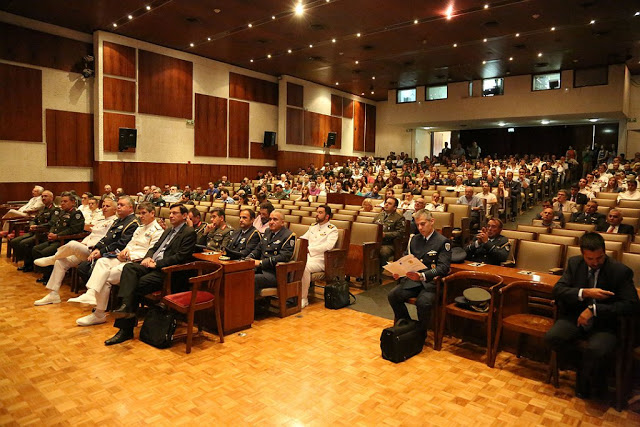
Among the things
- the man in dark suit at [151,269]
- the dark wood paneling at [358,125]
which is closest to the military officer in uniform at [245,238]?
the man in dark suit at [151,269]

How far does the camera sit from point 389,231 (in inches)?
→ 239

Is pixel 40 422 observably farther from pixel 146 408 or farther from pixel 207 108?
pixel 207 108

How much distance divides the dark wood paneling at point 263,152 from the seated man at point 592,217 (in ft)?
37.4

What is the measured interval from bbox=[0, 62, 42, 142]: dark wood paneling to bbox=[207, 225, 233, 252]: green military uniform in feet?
26.0

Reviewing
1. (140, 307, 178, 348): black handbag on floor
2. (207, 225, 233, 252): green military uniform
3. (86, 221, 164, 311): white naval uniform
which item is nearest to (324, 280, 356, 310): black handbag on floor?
(207, 225, 233, 252): green military uniform

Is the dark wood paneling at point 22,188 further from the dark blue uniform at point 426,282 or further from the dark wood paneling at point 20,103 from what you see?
the dark blue uniform at point 426,282

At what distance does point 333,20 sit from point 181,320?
8.38 meters

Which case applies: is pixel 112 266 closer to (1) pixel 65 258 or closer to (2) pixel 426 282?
(1) pixel 65 258

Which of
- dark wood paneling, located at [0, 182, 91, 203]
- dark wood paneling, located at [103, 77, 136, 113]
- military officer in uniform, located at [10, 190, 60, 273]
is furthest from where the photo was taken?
dark wood paneling, located at [103, 77, 136, 113]

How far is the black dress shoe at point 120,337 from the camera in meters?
3.67

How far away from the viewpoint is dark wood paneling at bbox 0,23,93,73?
32.8 feet

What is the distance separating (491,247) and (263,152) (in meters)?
12.7

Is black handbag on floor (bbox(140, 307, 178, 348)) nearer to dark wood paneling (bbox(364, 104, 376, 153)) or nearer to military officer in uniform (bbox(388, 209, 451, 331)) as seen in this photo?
military officer in uniform (bbox(388, 209, 451, 331))

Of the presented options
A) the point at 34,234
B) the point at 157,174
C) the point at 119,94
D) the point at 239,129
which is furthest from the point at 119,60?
the point at 34,234
